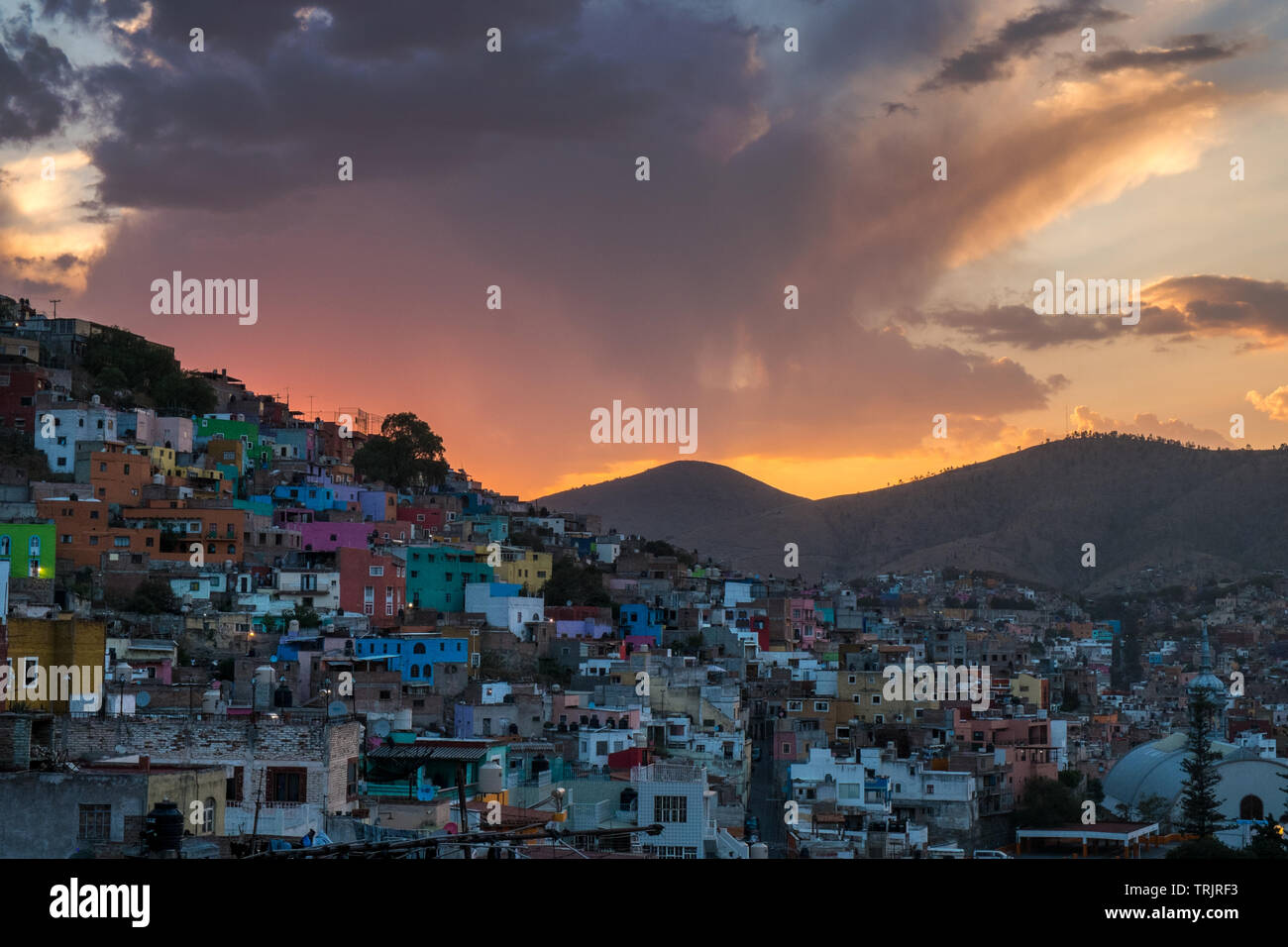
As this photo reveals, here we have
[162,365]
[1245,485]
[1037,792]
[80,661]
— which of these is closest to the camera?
[80,661]

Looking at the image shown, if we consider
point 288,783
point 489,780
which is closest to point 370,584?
point 489,780

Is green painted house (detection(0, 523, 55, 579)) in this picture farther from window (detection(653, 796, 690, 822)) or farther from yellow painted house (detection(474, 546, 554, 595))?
window (detection(653, 796, 690, 822))

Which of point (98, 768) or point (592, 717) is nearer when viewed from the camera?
point (98, 768)

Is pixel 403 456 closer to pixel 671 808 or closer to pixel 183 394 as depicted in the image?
pixel 183 394

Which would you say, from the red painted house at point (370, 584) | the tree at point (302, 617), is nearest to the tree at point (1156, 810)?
the red painted house at point (370, 584)
